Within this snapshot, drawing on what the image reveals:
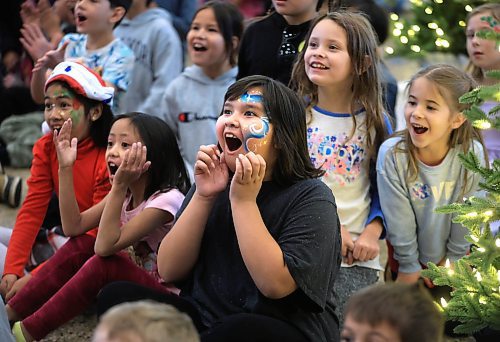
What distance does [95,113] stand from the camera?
366 centimetres

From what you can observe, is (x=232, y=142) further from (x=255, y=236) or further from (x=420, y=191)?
(x=420, y=191)

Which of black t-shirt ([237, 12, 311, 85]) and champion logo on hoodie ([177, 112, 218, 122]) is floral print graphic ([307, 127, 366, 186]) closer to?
black t-shirt ([237, 12, 311, 85])

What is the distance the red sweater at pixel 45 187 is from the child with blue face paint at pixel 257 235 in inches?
35.6

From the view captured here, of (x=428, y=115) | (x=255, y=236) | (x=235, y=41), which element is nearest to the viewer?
(x=255, y=236)

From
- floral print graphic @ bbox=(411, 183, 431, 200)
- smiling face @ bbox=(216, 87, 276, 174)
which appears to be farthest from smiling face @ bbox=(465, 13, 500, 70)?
smiling face @ bbox=(216, 87, 276, 174)

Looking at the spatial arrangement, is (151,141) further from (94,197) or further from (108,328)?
(108,328)

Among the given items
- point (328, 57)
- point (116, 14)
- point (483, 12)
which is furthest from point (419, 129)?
point (116, 14)

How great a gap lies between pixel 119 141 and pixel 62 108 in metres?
0.44

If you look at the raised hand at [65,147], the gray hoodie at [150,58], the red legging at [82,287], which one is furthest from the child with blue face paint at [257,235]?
the gray hoodie at [150,58]

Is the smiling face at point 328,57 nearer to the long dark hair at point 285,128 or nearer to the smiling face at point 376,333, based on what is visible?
the long dark hair at point 285,128

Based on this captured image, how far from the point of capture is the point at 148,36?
489 centimetres

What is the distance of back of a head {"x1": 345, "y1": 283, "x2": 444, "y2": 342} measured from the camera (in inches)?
78.3

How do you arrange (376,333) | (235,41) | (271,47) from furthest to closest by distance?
(235,41) < (271,47) < (376,333)

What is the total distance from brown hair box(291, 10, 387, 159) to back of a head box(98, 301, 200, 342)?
5.24 feet
